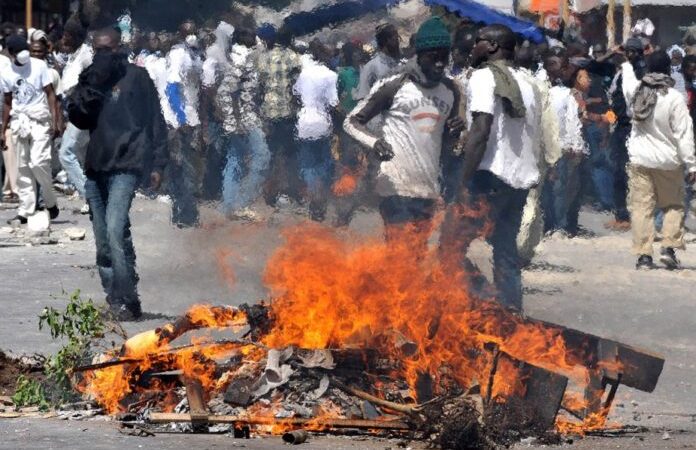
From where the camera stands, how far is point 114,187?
11070 millimetres

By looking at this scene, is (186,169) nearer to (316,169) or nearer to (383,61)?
(316,169)

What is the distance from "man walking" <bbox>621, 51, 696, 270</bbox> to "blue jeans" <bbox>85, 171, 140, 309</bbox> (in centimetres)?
536

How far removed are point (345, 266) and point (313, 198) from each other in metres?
10.4

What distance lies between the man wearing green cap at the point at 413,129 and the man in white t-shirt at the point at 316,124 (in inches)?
305

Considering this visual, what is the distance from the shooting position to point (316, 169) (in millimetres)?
18875

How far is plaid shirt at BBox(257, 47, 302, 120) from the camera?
18.0m

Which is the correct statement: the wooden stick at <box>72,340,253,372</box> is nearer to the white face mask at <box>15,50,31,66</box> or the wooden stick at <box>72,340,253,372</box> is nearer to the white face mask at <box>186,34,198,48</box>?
the white face mask at <box>15,50,31,66</box>

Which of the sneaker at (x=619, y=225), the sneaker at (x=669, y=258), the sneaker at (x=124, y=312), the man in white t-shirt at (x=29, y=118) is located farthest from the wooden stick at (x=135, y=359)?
the sneaker at (x=619, y=225)

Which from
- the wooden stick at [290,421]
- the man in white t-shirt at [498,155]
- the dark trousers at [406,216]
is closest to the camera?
the wooden stick at [290,421]

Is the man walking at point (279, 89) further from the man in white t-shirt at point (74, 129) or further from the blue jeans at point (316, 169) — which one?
the man in white t-shirt at point (74, 129)

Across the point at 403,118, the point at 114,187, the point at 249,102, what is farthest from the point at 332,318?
the point at 249,102

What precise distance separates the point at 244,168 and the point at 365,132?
9.11 metres

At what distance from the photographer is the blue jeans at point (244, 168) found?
18.8m

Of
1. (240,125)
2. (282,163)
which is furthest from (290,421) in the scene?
(282,163)
